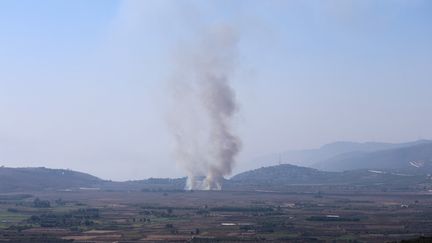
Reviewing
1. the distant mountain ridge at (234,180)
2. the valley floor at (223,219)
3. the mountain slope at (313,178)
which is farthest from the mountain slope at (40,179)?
the mountain slope at (313,178)

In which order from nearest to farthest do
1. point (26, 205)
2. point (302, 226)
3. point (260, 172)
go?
point (302, 226) → point (26, 205) → point (260, 172)

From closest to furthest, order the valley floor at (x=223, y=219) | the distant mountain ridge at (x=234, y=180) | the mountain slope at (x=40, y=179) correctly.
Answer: the valley floor at (x=223, y=219) → the mountain slope at (x=40, y=179) → the distant mountain ridge at (x=234, y=180)

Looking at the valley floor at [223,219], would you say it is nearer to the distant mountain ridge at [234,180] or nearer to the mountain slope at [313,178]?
the distant mountain ridge at [234,180]

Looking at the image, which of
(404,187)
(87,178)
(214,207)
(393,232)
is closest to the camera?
(393,232)

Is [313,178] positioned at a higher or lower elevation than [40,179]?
lower

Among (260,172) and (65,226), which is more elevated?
(260,172)

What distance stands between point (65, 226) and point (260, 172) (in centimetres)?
12878

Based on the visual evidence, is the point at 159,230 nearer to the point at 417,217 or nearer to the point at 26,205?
the point at 417,217

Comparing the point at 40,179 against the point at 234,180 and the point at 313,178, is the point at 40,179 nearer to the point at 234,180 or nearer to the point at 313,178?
the point at 234,180

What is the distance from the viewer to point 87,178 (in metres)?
184

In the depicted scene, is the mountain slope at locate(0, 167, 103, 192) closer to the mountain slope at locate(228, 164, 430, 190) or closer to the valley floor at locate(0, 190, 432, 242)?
the valley floor at locate(0, 190, 432, 242)

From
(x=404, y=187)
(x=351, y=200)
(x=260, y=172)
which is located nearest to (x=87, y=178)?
(x=260, y=172)

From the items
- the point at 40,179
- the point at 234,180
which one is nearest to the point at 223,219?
the point at 40,179

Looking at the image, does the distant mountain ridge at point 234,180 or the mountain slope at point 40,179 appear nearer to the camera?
the mountain slope at point 40,179
